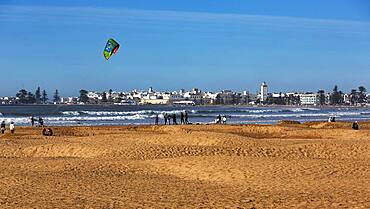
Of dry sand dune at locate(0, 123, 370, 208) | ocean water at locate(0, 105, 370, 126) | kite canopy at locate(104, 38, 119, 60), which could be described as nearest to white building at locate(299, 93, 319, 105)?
ocean water at locate(0, 105, 370, 126)

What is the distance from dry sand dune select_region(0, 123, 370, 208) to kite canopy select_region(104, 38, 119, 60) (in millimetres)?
7284

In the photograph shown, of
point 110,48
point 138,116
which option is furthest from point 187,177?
point 138,116

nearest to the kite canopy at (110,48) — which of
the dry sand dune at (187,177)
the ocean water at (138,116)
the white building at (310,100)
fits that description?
the dry sand dune at (187,177)

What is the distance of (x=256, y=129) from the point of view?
3391cm

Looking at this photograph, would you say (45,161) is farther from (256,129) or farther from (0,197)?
(256,129)

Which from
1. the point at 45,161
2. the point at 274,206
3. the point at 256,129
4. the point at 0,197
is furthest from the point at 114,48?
the point at 274,206

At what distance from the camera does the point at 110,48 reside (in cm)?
2477

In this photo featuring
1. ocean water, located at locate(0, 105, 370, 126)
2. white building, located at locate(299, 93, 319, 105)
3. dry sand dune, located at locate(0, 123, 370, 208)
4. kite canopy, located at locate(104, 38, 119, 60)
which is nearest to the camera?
dry sand dune, located at locate(0, 123, 370, 208)

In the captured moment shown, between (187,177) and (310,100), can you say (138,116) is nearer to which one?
(187,177)

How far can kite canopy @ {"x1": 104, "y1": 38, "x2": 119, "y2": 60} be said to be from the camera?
81.6 ft

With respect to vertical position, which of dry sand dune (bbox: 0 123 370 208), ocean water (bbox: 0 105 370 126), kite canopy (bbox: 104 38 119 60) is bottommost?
ocean water (bbox: 0 105 370 126)

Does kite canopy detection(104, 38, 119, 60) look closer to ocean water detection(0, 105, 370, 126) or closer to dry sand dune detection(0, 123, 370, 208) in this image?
dry sand dune detection(0, 123, 370, 208)

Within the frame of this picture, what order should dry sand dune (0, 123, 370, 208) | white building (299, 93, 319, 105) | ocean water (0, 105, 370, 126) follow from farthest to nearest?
white building (299, 93, 319, 105)
ocean water (0, 105, 370, 126)
dry sand dune (0, 123, 370, 208)

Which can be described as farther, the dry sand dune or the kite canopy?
the kite canopy
